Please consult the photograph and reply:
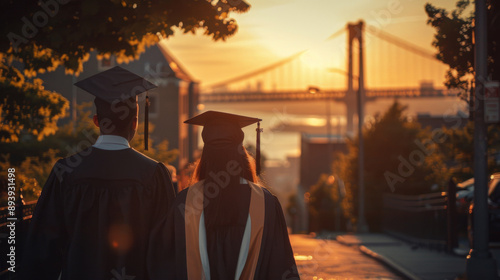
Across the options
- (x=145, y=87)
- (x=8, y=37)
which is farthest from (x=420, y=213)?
(x=145, y=87)

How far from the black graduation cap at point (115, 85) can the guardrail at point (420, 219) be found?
444 inches

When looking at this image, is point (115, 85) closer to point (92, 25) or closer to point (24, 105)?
point (92, 25)

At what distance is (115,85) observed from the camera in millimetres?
5273

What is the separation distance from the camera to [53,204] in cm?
491

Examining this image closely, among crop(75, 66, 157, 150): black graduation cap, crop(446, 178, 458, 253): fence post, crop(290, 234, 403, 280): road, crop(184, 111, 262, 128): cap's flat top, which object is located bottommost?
crop(290, 234, 403, 280): road

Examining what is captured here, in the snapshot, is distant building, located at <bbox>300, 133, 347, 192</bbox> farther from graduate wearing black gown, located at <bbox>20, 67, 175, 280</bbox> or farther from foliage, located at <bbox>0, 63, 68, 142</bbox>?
graduate wearing black gown, located at <bbox>20, 67, 175, 280</bbox>

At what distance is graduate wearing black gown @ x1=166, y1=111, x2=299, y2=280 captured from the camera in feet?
15.3

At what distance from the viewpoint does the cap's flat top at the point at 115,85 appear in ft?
16.9

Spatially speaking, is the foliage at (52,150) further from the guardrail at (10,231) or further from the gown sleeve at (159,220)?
the gown sleeve at (159,220)

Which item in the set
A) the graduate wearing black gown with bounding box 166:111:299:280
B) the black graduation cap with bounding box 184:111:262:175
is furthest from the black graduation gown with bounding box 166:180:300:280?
the black graduation cap with bounding box 184:111:262:175

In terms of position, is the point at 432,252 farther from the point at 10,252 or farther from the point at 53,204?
the point at 53,204

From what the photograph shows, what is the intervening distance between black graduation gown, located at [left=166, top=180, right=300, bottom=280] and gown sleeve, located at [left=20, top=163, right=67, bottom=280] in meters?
0.82

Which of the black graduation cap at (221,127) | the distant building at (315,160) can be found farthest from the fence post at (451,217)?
the distant building at (315,160)

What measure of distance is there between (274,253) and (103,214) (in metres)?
1.18
